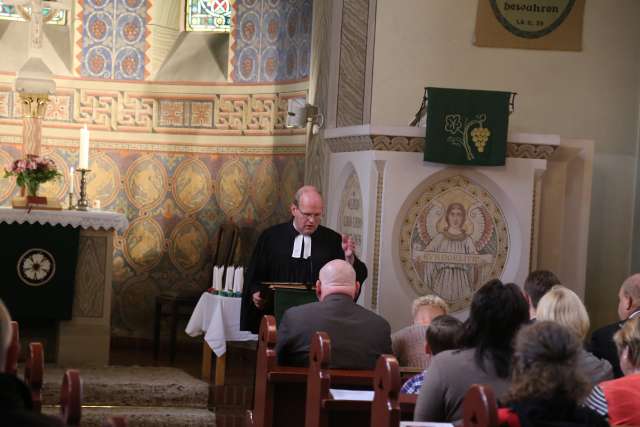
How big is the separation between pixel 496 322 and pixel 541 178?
4.56m

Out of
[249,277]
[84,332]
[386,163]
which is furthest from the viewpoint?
[84,332]

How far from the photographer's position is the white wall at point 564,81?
8555 mm

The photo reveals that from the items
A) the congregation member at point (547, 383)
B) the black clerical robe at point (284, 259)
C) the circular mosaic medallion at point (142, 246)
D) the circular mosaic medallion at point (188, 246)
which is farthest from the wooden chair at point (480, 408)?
the circular mosaic medallion at point (142, 246)

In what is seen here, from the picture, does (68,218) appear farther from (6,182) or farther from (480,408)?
(480,408)

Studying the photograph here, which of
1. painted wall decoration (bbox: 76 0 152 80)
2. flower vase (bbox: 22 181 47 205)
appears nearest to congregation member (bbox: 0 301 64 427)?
flower vase (bbox: 22 181 47 205)

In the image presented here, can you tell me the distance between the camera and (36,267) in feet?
26.1

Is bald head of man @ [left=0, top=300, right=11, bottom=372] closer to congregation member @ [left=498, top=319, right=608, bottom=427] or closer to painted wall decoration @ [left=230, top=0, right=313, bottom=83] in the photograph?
congregation member @ [left=498, top=319, right=608, bottom=427]

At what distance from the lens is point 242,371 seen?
8.91m

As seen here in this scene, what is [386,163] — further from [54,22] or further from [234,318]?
Answer: [54,22]

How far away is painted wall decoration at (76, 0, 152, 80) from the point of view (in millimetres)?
Answer: 10586

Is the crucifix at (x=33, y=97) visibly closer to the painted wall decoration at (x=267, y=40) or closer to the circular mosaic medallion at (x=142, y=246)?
the circular mosaic medallion at (x=142, y=246)

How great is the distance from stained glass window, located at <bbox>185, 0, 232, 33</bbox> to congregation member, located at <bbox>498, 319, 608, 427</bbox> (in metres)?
8.37

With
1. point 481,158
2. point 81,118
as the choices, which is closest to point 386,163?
point 481,158

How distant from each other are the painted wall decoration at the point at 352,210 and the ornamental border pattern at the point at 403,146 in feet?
0.78
